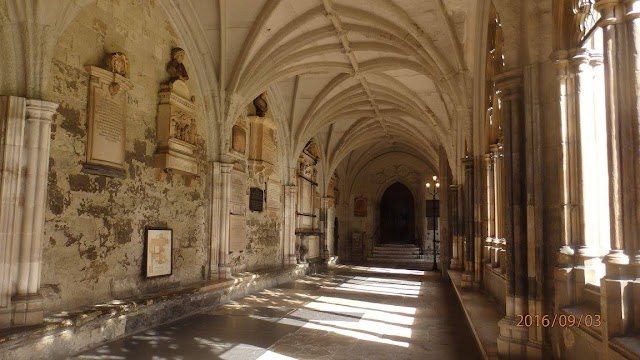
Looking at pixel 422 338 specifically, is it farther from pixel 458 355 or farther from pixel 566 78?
pixel 566 78

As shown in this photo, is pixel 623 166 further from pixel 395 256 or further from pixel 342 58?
pixel 395 256

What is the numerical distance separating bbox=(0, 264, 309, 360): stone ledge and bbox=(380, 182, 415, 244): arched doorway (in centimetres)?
2058

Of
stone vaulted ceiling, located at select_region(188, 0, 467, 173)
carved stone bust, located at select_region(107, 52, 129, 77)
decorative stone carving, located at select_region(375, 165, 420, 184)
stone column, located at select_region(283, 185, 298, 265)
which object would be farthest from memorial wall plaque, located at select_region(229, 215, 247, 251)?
decorative stone carving, located at select_region(375, 165, 420, 184)

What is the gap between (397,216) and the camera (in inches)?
1160

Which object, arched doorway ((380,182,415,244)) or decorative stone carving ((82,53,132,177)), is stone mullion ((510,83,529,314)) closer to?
decorative stone carving ((82,53,132,177))

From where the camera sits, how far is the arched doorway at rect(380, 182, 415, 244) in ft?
94.5

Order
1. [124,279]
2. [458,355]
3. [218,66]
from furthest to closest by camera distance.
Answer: [218,66] → [124,279] → [458,355]

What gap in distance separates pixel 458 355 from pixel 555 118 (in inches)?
105

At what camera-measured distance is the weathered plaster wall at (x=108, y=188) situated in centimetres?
552

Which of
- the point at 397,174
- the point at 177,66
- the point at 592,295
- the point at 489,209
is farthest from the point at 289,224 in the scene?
the point at 397,174

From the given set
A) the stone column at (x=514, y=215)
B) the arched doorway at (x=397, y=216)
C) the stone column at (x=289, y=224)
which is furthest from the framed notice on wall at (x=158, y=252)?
the arched doorway at (x=397, y=216)

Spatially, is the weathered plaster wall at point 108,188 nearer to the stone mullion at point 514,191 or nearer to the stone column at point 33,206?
the stone column at point 33,206

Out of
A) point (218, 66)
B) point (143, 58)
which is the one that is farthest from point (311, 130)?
point (143, 58)

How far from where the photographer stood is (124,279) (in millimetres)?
6621
